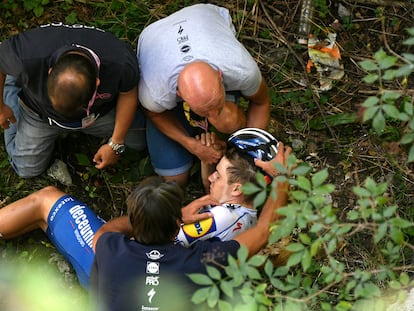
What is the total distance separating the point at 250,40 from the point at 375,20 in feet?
2.78

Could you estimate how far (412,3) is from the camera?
414 cm

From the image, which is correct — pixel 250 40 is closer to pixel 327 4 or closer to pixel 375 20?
pixel 327 4

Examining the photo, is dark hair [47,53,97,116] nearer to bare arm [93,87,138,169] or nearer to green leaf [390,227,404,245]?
bare arm [93,87,138,169]

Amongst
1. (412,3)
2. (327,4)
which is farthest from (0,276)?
(412,3)

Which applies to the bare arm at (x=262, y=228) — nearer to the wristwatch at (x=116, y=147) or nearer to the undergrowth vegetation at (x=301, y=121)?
the undergrowth vegetation at (x=301, y=121)

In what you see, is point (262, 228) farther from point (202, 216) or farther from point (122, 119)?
point (122, 119)

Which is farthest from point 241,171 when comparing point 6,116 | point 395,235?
point 6,116

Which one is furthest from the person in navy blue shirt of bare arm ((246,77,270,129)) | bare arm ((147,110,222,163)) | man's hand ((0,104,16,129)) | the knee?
the knee

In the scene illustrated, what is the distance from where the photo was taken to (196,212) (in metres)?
3.40

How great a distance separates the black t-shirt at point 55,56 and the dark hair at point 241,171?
67cm

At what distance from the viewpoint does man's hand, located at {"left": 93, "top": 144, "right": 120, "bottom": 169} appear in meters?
3.74

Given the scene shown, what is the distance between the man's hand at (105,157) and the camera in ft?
12.3

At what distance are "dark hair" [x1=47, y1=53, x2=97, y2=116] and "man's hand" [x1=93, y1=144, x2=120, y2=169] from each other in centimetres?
74

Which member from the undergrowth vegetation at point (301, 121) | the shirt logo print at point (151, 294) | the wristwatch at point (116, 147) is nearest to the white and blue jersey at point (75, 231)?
the undergrowth vegetation at point (301, 121)
